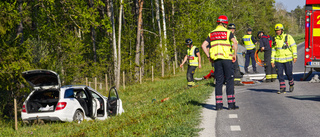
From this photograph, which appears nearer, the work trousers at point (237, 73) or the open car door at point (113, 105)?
the open car door at point (113, 105)

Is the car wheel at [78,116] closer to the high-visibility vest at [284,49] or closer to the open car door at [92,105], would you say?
the open car door at [92,105]

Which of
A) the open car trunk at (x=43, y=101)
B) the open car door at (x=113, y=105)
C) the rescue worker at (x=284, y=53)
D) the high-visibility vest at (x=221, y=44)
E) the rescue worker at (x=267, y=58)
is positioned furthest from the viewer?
the rescue worker at (x=267, y=58)

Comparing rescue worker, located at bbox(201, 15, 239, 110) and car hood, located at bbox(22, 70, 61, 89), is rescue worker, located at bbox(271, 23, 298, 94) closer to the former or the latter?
rescue worker, located at bbox(201, 15, 239, 110)

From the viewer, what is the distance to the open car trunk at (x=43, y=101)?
1112cm

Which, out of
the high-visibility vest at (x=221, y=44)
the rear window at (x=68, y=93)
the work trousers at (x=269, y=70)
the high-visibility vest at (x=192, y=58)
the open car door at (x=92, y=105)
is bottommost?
the open car door at (x=92, y=105)

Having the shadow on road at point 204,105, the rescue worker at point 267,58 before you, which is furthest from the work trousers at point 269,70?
the shadow on road at point 204,105

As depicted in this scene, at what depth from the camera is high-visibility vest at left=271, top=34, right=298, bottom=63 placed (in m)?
12.7

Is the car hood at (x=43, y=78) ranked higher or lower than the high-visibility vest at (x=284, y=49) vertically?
lower

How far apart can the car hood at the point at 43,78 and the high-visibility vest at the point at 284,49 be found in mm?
7012

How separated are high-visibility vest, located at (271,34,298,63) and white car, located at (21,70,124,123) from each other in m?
5.72

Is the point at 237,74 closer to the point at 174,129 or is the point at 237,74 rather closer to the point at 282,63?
the point at 282,63

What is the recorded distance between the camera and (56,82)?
11.4 m

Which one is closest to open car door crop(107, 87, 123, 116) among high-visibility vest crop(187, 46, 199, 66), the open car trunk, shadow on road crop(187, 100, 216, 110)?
the open car trunk

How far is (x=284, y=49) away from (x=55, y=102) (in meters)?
7.36
